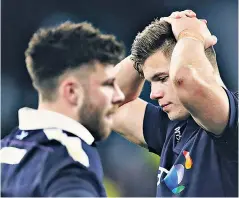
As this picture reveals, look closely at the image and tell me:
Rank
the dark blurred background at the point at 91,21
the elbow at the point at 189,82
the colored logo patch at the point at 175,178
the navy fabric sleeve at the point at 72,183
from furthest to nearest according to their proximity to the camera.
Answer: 1. the dark blurred background at the point at 91,21
2. the colored logo patch at the point at 175,178
3. the elbow at the point at 189,82
4. the navy fabric sleeve at the point at 72,183

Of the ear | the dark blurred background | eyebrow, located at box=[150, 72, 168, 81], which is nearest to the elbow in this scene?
eyebrow, located at box=[150, 72, 168, 81]

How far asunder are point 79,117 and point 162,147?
467 millimetres

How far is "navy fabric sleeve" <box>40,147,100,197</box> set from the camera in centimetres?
65

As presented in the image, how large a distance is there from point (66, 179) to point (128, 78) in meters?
0.63

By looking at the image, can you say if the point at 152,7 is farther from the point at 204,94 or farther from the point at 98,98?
the point at 98,98

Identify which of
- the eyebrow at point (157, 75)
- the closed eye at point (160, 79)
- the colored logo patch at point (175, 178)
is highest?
the eyebrow at point (157, 75)

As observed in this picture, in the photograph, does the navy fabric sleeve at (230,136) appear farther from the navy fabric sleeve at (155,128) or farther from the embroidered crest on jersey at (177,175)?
the navy fabric sleeve at (155,128)

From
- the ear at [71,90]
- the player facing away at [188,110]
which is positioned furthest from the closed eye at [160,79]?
the ear at [71,90]

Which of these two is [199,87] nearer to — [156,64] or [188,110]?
[188,110]

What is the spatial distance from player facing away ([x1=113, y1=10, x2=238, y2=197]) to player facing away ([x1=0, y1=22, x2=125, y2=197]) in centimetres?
18

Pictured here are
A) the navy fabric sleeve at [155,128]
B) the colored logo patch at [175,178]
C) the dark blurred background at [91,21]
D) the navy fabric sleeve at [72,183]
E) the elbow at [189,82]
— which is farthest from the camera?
the dark blurred background at [91,21]

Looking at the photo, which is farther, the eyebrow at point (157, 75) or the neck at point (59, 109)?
the eyebrow at point (157, 75)

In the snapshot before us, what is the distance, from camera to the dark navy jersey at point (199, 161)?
0.97 metres

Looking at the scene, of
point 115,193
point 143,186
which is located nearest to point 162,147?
point 115,193
